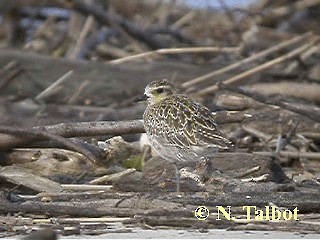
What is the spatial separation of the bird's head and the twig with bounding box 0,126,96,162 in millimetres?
754

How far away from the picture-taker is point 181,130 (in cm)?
560

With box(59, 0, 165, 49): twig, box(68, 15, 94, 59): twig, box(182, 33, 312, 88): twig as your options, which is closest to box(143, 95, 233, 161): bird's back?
box(182, 33, 312, 88): twig

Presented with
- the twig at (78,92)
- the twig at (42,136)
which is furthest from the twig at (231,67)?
the twig at (42,136)

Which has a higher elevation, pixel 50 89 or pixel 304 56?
pixel 304 56

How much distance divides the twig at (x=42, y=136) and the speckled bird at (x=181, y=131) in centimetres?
36

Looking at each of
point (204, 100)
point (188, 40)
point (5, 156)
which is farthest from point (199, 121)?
point (188, 40)

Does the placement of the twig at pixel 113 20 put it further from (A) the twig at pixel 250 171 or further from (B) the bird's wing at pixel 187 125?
(A) the twig at pixel 250 171

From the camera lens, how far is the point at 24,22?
12.1 meters

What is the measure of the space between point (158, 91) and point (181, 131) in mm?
591

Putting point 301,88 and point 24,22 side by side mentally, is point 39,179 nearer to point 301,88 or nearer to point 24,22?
point 301,88

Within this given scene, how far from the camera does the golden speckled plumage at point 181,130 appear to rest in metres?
5.43

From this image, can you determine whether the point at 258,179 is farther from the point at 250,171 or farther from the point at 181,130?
the point at 181,130

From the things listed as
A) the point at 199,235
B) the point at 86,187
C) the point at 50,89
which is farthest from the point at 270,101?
the point at 50,89

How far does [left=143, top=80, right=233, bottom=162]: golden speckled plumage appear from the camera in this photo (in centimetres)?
543
